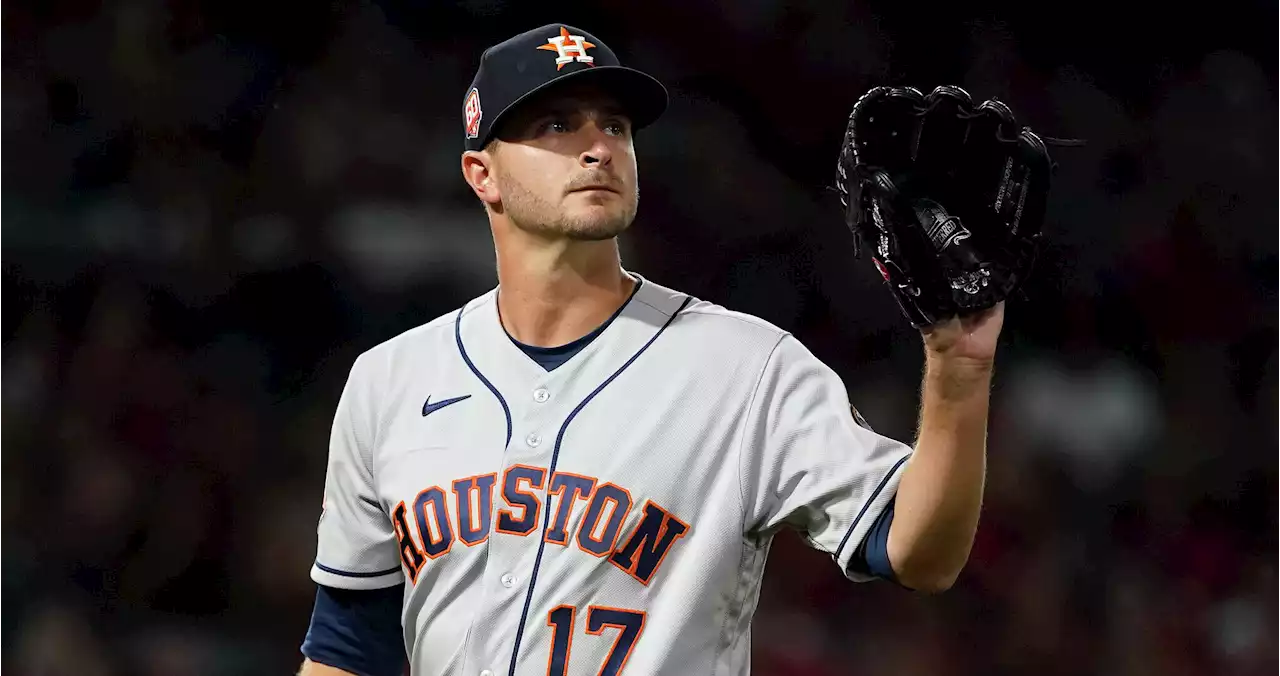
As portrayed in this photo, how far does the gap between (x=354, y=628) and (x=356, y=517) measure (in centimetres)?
21

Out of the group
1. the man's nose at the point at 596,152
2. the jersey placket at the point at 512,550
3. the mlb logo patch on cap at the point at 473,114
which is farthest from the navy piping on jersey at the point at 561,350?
the mlb logo patch on cap at the point at 473,114

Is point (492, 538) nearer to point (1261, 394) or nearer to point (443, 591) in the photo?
point (443, 591)

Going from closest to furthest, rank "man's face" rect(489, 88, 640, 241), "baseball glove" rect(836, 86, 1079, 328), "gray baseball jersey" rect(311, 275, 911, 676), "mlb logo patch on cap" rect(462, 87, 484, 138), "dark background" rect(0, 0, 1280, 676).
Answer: "baseball glove" rect(836, 86, 1079, 328), "gray baseball jersey" rect(311, 275, 911, 676), "man's face" rect(489, 88, 640, 241), "mlb logo patch on cap" rect(462, 87, 484, 138), "dark background" rect(0, 0, 1280, 676)

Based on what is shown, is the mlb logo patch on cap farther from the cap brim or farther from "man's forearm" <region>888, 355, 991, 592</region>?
"man's forearm" <region>888, 355, 991, 592</region>

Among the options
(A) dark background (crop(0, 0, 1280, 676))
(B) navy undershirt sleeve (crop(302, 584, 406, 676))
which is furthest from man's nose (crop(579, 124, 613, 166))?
(A) dark background (crop(0, 0, 1280, 676))

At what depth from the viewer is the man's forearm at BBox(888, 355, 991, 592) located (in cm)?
171

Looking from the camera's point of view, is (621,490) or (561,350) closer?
(621,490)

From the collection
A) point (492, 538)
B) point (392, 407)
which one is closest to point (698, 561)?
point (492, 538)

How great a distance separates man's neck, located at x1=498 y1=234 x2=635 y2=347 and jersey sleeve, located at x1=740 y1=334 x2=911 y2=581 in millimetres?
326

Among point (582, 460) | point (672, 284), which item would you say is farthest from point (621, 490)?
point (672, 284)

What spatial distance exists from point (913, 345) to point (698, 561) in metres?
2.39

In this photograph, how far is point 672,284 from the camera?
4.24 metres

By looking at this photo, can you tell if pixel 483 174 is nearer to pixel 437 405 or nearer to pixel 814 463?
pixel 437 405

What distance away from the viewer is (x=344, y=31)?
14.6 feet
